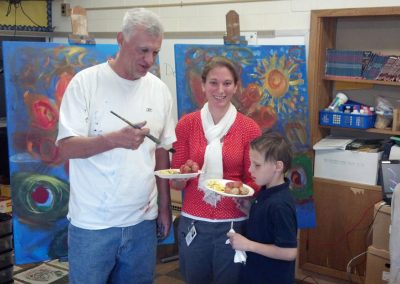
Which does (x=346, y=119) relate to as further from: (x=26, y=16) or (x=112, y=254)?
(x=26, y=16)

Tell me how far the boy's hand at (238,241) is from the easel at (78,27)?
135 cm

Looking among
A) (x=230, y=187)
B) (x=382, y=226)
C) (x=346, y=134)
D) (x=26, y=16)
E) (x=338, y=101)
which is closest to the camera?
(x=230, y=187)

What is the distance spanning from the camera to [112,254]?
66.5 inches

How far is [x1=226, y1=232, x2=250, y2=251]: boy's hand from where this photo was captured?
171cm

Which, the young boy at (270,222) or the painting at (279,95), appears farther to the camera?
the painting at (279,95)

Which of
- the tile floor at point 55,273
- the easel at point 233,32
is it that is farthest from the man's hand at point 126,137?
the tile floor at point 55,273

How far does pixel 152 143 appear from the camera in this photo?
1741mm

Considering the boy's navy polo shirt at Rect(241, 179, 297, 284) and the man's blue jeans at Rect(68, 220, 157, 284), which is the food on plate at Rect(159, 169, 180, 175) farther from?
the boy's navy polo shirt at Rect(241, 179, 297, 284)

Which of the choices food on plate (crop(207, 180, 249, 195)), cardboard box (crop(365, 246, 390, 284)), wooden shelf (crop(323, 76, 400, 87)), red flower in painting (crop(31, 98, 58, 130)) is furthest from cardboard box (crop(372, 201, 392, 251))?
red flower in painting (crop(31, 98, 58, 130))

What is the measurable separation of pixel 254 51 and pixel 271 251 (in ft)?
4.93

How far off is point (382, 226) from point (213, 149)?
1.46m

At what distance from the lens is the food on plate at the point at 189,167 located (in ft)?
6.06

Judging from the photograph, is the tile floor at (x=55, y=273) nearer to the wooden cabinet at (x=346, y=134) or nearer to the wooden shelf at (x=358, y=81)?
the wooden cabinet at (x=346, y=134)

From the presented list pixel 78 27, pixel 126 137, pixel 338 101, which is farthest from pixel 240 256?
pixel 338 101
